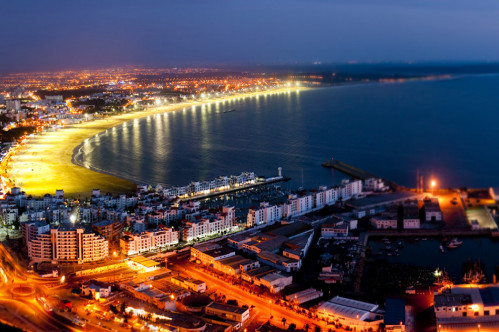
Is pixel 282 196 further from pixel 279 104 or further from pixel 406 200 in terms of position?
pixel 279 104

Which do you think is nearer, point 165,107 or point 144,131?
point 144,131

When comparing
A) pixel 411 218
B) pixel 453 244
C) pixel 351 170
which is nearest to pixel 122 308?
pixel 453 244

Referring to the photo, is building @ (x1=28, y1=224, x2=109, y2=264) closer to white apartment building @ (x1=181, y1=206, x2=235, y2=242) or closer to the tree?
white apartment building @ (x1=181, y1=206, x2=235, y2=242)

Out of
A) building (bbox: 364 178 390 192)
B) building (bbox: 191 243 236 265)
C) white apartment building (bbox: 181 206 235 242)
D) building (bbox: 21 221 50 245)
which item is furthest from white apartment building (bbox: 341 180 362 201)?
building (bbox: 21 221 50 245)

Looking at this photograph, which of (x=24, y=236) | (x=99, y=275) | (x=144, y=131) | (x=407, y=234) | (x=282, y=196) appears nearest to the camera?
(x=99, y=275)

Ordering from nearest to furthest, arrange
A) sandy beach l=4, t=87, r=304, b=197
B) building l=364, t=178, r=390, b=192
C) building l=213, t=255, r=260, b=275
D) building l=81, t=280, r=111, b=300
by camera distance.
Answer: building l=81, t=280, r=111, b=300 < building l=213, t=255, r=260, b=275 < building l=364, t=178, r=390, b=192 < sandy beach l=4, t=87, r=304, b=197

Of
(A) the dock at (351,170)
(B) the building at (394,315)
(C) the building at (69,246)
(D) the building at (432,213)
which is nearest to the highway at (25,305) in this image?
(C) the building at (69,246)

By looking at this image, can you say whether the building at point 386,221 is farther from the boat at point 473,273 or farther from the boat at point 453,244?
the boat at point 473,273

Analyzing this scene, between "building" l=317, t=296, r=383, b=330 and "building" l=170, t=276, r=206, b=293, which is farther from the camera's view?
"building" l=170, t=276, r=206, b=293

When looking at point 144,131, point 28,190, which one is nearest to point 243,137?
point 144,131
